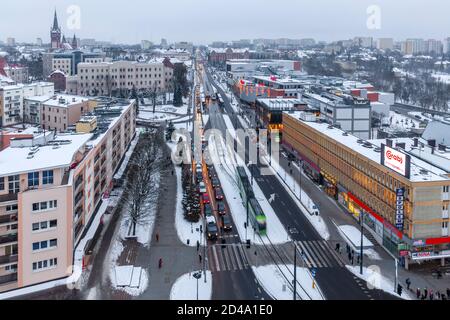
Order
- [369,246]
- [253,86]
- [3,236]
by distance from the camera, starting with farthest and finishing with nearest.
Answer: [253,86] → [369,246] → [3,236]

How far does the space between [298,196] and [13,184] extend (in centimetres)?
1803

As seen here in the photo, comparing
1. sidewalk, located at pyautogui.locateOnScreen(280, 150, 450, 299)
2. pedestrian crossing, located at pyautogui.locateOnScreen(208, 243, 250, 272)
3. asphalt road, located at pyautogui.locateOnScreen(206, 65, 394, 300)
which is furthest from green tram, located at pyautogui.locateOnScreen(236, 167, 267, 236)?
sidewalk, located at pyautogui.locateOnScreen(280, 150, 450, 299)

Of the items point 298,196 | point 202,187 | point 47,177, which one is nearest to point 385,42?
point 298,196

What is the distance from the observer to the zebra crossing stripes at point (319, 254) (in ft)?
70.7

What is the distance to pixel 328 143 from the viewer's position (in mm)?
32719

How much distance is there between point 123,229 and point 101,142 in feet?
20.6

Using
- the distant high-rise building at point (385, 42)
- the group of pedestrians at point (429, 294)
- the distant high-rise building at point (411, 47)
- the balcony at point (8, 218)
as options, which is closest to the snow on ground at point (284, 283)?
the group of pedestrians at point (429, 294)

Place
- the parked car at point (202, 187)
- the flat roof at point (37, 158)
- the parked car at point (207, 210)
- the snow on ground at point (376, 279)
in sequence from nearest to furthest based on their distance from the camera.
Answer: the snow on ground at point (376, 279) → the flat roof at point (37, 158) → the parked car at point (207, 210) → the parked car at point (202, 187)

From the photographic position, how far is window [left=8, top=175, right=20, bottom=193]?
1895 centimetres

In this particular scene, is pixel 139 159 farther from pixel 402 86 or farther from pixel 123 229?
pixel 402 86

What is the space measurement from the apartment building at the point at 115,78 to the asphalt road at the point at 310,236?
43.2 metres

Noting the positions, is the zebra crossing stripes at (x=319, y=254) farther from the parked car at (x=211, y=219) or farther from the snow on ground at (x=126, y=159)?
the snow on ground at (x=126, y=159)

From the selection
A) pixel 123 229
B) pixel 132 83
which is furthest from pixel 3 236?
pixel 132 83
